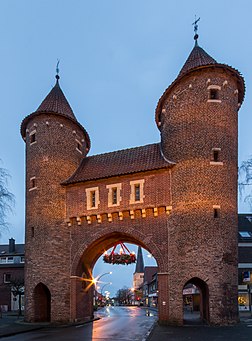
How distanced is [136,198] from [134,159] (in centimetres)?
351

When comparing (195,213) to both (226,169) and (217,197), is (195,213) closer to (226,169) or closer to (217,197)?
(217,197)

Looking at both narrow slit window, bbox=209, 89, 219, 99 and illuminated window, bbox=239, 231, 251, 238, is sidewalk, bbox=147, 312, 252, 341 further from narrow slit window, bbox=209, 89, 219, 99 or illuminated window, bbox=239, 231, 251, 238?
illuminated window, bbox=239, 231, 251, 238

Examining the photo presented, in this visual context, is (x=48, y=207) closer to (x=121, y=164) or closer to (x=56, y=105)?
(x=121, y=164)

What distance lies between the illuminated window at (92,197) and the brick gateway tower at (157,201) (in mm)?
79

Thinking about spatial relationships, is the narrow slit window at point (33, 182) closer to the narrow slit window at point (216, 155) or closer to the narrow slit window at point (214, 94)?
the narrow slit window at point (216, 155)

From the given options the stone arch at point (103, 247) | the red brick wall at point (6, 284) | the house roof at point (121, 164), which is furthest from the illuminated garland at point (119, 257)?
the red brick wall at point (6, 284)

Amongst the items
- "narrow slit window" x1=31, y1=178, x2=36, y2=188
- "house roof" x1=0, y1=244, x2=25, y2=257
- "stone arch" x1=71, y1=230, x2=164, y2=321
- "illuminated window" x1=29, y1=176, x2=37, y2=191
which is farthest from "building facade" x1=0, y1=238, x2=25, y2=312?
"narrow slit window" x1=31, y1=178, x2=36, y2=188

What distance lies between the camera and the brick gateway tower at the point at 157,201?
24484 mm

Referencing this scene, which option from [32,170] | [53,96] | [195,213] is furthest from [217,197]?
[53,96]

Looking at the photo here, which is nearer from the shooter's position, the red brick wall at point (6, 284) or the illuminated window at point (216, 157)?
the illuminated window at point (216, 157)

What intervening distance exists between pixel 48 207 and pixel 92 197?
3461 millimetres

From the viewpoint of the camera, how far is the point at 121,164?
2962cm

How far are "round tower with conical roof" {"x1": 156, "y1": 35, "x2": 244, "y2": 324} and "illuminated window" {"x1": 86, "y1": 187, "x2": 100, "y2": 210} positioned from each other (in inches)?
236

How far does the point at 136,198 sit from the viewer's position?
2745cm
